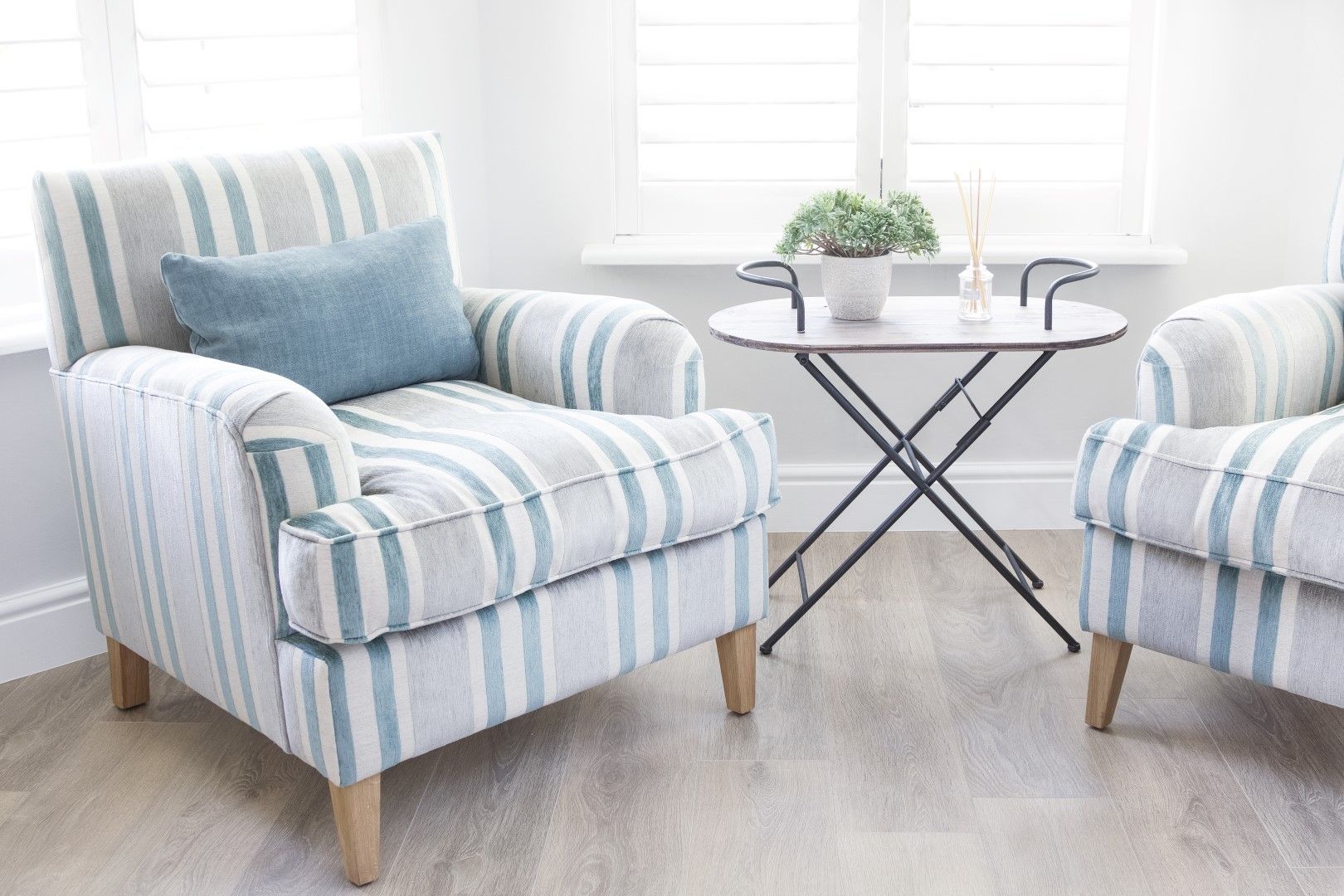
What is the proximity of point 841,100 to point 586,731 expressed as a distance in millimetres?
1479

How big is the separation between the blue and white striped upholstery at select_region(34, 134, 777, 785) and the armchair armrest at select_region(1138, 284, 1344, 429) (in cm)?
60

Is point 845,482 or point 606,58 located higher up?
point 606,58

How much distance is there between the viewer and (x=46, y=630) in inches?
93.5

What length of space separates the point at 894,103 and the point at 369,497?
5.41ft

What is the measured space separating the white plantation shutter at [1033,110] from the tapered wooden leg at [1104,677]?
3.85ft

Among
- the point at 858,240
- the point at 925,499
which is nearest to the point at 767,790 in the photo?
the point at 858,240

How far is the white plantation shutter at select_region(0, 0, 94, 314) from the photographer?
227 centimetres

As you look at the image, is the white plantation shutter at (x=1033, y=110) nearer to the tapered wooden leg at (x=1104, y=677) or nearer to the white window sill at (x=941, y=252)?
the white window sill at (x=941, y=252)


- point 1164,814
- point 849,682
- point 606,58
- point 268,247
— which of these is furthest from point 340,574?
point 606,58

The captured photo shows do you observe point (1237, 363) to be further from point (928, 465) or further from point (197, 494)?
point (197, 494)

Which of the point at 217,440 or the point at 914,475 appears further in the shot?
the point at 914,475

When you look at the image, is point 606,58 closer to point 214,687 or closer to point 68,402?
point 68,402

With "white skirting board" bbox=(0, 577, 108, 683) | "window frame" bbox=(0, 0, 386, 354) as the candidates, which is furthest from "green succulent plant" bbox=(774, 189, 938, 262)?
"white skirting board" bbox=(0, 577, 108, 683)

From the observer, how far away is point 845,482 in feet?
9.95
